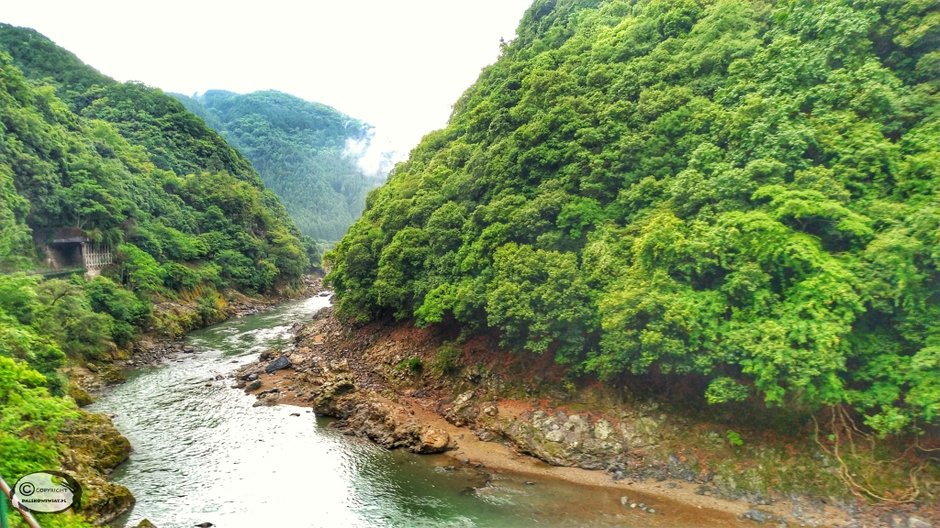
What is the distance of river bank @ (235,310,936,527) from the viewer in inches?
666

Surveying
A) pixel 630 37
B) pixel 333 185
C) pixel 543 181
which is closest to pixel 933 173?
pixel 543 181

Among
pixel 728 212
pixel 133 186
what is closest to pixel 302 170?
pixel 133 186

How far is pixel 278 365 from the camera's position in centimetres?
3297

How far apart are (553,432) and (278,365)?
19.9 m

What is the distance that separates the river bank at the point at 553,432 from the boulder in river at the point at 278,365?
0.68 feet

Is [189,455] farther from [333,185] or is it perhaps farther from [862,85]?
[333,185]

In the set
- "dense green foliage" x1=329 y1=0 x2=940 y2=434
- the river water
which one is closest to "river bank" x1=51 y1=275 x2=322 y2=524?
the river water

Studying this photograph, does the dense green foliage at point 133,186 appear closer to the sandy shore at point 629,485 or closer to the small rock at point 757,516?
the sandy shore at point 629,485

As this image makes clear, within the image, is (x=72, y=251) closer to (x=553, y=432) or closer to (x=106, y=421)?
(x=106, y=421)

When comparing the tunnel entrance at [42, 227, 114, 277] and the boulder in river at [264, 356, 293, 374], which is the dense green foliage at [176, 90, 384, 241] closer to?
the tunnel entrance at [42, 227, 114, 277]

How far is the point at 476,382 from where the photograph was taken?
2572cm

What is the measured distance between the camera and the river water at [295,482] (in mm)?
16984

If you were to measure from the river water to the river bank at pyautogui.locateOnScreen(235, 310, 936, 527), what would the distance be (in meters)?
1.05

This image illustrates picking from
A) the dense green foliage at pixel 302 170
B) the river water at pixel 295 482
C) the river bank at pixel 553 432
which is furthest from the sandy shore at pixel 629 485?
the dense green foliage at pixel 302 170
